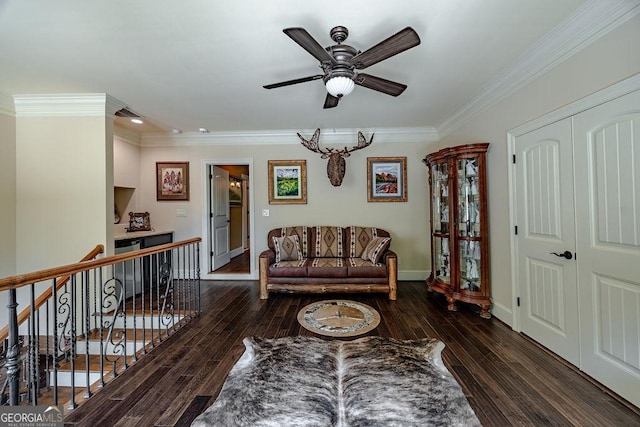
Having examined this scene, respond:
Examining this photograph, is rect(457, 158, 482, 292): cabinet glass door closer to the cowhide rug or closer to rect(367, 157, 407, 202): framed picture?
rect(367, 157, 407, 202): framed picture

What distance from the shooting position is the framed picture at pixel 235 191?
6.49 metres

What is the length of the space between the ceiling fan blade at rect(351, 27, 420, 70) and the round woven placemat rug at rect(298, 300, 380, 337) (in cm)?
244

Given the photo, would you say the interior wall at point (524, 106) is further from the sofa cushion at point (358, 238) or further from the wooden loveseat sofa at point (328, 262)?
the sofa cushion at point (358, 238)

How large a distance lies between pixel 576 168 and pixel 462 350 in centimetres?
178

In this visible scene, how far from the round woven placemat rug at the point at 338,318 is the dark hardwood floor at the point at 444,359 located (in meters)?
0.12

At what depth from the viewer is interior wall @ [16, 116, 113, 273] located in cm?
318

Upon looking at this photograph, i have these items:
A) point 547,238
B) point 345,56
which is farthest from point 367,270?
point 345,56

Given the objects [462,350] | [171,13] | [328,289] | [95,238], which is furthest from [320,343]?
[95,238]

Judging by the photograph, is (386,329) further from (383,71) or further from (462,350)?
(383,71)

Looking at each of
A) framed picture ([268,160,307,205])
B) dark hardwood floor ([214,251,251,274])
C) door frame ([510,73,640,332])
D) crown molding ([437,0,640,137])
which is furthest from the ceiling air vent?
→ door frame ([510,73,640,332])

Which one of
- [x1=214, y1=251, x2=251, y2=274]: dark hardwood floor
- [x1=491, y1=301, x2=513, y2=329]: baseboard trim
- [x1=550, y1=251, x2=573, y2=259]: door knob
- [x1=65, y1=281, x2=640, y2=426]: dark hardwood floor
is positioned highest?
[x1=550, y1=251, x2=573, y2=259]: door knob

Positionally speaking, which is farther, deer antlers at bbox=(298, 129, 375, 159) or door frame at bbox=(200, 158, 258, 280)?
door frame at bbox=(200, 158, 258, 280)

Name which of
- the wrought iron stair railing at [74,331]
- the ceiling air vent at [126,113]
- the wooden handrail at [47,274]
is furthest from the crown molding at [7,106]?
the wooden handrail at [47,274]

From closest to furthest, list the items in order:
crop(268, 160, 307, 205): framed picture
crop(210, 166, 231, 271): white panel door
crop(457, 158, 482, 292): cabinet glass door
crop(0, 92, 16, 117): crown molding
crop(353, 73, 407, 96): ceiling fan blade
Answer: crop(353, 73, 407, 96): ceiling fan blade
crop(0, 92, 16, 117): crown molding
crop(457, 158, 482, 292): cabinet glass door
crop(268, 160, 307, 205): framed picture
crop(210, 166, 231, 271): white panel door
